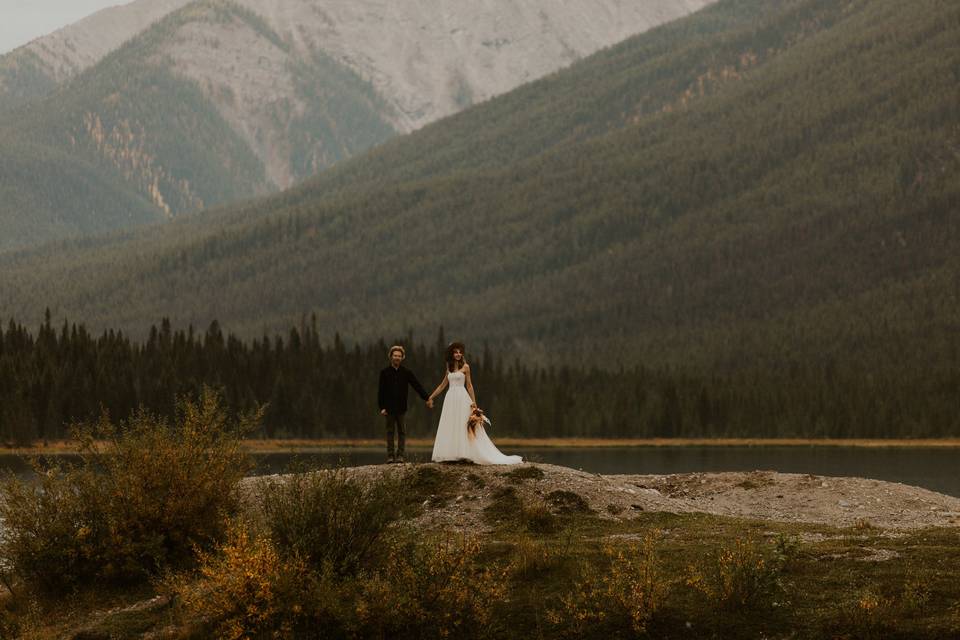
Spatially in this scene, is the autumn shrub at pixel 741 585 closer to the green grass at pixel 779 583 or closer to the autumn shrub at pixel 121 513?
the green grass at pixel 779 583

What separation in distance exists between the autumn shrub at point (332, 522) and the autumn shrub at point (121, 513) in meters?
3.29

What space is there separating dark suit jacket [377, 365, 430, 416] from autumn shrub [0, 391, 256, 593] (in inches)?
367

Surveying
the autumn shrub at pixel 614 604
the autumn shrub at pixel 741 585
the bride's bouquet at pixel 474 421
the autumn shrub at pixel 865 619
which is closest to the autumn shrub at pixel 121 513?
the bride's bouquet at pixel 474 421

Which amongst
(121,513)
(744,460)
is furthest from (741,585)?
(744,460)

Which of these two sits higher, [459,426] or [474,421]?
[474,421]

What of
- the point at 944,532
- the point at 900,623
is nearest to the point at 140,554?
Result: the point at 900,623

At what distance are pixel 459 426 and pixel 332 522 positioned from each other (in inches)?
526

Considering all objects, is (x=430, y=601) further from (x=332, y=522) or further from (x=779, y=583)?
(x=779, y=583)

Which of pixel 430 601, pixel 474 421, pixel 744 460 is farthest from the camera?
pixel 744 460

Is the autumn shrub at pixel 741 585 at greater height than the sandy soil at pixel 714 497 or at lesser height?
lesser

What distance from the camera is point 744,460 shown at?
152750mm

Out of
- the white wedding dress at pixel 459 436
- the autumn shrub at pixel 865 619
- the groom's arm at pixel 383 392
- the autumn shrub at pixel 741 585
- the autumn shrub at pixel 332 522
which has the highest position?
the groom's arm at pixel 383 392

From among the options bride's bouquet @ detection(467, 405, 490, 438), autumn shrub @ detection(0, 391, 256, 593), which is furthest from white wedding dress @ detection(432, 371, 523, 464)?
autumn shrub @ detection(0, 391, 256, 593)

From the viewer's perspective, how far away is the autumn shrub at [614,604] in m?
31.1
